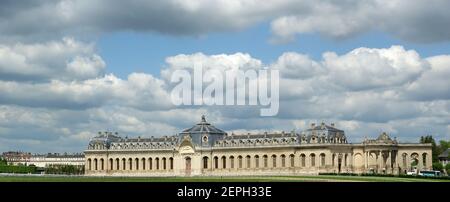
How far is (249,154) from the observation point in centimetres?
15588

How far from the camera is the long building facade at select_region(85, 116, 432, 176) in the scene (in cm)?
14400

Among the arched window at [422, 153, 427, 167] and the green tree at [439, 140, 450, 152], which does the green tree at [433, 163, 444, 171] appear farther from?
the green tree at [439, 140, 450, 152]

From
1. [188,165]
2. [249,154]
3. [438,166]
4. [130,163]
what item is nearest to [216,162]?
[188,165]

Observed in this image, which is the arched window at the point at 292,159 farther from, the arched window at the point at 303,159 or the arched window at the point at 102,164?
the arched window at the point at 102,164

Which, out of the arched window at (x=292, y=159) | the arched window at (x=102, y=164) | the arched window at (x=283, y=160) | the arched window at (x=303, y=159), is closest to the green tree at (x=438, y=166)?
the arched window at (x=303, y=159)

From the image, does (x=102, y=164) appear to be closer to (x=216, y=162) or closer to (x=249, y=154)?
(x=216, y=162)

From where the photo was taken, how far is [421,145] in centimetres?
14512

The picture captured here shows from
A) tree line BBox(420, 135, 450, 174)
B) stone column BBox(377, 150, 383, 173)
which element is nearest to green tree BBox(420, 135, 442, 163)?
tree line BBox(420, 135, 450, 174)

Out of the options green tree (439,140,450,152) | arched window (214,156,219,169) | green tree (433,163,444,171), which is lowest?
green tree (433,163,444,171)
